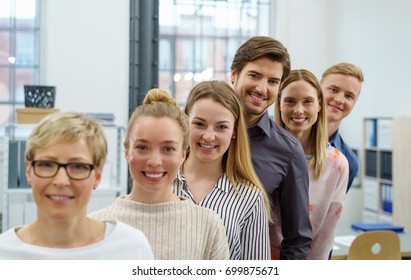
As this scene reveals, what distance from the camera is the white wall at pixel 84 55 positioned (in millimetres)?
1624

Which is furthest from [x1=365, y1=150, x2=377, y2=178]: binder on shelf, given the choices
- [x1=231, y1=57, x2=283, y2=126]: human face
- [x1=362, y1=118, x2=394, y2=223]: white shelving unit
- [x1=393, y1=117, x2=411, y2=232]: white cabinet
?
[x1=231, y1=57, x2=283, y2=126]: human face

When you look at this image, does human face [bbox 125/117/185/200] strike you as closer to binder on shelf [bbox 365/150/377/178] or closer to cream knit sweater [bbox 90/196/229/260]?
cream knit sweater [bbox 90/196/229/260]

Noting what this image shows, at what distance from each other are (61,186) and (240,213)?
1.29 feet

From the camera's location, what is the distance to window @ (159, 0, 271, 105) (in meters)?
2.84

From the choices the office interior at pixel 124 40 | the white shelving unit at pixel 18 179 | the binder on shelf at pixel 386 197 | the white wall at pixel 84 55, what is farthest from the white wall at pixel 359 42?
the white shelving unit at pixel 18 179

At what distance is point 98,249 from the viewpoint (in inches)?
32.3

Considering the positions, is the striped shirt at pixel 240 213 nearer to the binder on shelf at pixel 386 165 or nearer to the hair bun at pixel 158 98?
the hair bun at pixel 158 98

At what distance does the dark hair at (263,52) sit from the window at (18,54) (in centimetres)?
75

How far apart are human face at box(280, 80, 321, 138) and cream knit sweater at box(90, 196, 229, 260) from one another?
1.22 feet

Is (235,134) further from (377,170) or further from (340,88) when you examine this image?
(377,170)

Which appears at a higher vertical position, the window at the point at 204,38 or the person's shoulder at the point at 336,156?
the window at the point at 204,38

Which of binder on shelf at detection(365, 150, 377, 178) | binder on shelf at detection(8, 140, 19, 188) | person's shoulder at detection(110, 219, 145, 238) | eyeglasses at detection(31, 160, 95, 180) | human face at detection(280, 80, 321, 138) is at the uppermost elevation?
human face at detection(280, 80, 321, 138)

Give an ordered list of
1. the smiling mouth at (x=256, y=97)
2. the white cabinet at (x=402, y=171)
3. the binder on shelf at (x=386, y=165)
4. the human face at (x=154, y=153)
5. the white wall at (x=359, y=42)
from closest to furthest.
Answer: the human face at (x=154, y=153) → the smiling mouth at (x=256, y=97) → the white wall at (x=359, y=42) → the white cabinet at (x=402, y=171) → the binder on shelf at (x=386, y=165)

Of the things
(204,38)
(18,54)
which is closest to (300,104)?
(18,54)
